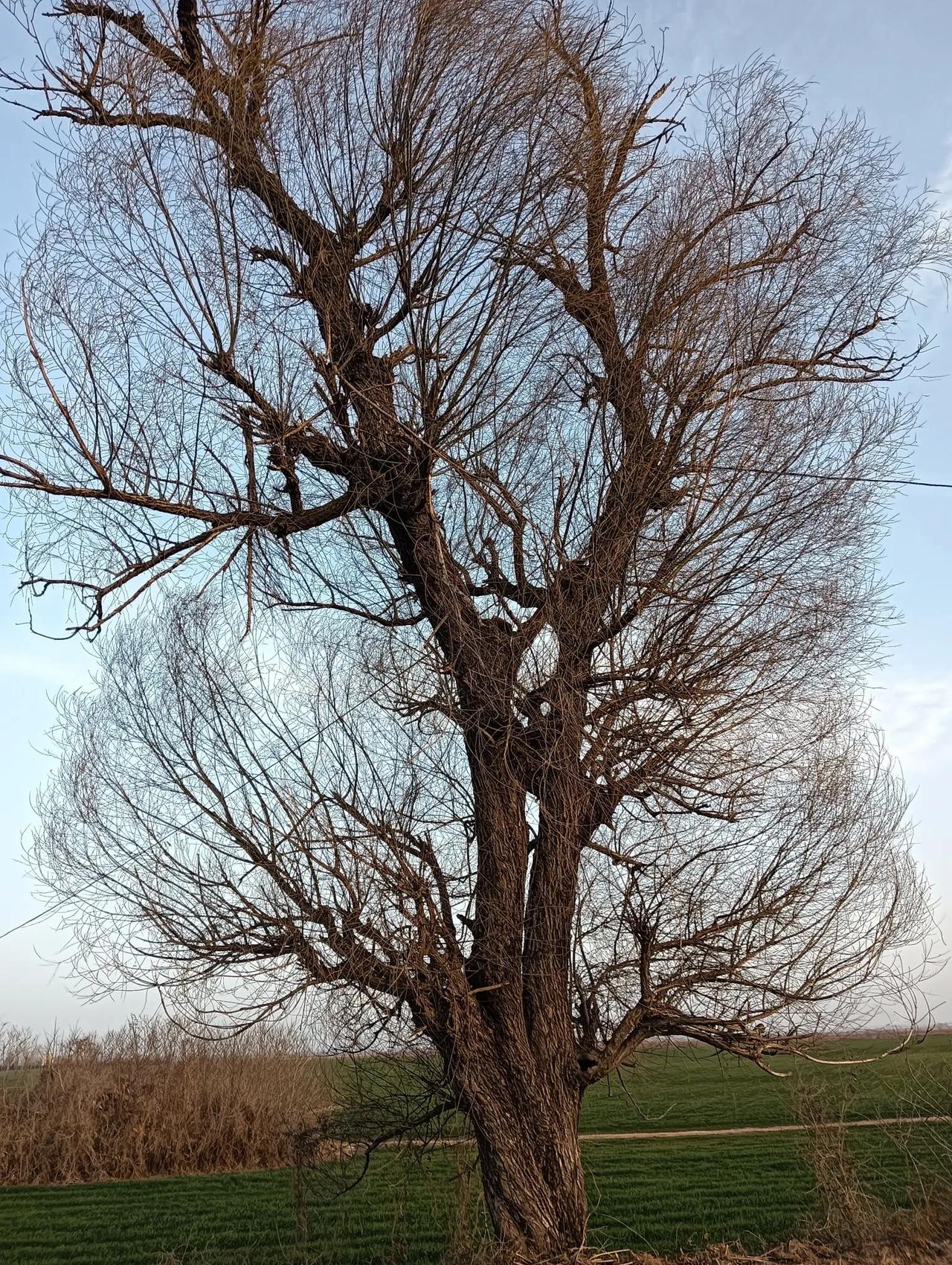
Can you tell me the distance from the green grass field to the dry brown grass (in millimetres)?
1812

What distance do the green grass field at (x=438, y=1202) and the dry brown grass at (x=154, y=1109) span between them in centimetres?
181

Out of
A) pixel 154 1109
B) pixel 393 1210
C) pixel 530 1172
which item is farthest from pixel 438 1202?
pixel 154 1109

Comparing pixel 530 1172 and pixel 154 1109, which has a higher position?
pixel 154 1109

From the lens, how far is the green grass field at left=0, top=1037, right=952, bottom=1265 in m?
7.93

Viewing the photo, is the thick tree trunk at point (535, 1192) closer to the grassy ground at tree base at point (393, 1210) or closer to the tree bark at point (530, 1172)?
the tree bark at point (530, 1172)

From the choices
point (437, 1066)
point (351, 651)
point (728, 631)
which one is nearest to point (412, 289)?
point (351, 651)

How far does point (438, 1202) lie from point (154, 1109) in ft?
40.8

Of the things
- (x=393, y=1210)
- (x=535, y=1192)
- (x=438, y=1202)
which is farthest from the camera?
(x=393, y=1210)

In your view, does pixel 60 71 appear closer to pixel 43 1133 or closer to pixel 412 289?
pixel 412 289

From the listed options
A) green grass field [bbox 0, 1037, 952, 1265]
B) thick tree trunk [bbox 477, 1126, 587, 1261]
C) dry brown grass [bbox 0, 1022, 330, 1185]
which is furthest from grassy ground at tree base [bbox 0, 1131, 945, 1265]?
dry brown grass [bbox 0, 1022, 330, 1185]

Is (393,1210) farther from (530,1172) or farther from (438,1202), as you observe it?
(530,1172)

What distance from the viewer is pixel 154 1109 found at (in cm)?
2102

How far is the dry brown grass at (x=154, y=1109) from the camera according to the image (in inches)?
806

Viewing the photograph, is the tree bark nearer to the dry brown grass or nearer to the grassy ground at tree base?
the grassy ground at tree base
